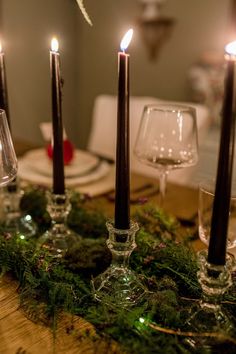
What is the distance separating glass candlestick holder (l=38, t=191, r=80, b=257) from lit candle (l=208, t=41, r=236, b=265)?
0.32m

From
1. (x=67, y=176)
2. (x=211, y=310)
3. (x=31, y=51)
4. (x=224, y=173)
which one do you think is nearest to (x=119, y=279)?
(x=211, y=310)

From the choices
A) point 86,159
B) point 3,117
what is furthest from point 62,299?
point 86,159

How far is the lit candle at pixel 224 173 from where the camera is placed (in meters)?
0.49

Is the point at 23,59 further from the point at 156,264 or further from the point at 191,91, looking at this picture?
the point at 156,264

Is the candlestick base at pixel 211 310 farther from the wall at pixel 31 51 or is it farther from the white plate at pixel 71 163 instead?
the wall at pixel 31 51

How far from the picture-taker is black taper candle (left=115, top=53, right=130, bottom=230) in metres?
0.59

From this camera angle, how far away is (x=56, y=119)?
77 centimetres

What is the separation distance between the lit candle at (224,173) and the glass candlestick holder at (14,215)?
18.3 inches

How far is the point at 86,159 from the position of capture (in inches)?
54.4

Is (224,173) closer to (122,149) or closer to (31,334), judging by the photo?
(122,149)

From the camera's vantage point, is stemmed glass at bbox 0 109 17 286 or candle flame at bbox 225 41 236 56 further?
stemmed glass at bbox 0 109 17 286

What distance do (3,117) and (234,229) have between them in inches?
16.0

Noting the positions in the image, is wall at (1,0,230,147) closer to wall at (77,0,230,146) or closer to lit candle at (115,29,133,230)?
wall at (77,0,230,146)

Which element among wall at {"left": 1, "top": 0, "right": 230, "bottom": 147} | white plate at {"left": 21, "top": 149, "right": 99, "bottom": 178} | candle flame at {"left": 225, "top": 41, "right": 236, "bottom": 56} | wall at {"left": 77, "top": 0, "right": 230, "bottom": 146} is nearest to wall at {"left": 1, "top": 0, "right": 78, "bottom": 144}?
wall at {"left": 1, "top": 0, "right": 230, "bottom": 147}
